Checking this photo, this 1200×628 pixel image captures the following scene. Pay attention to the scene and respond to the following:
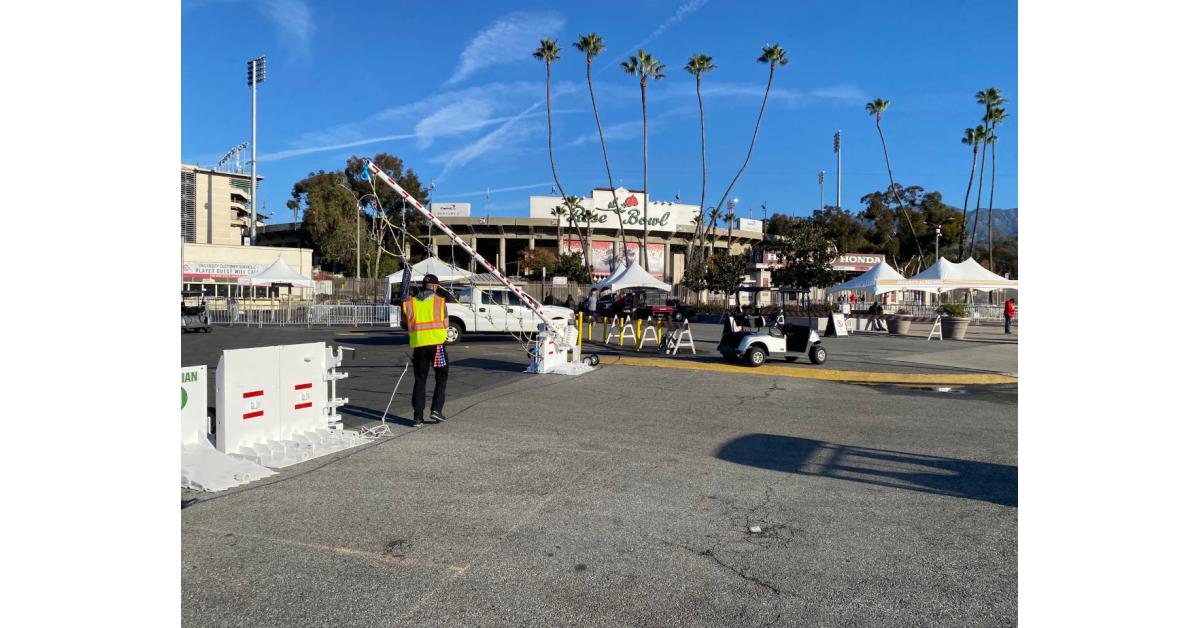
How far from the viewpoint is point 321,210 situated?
6122 cm

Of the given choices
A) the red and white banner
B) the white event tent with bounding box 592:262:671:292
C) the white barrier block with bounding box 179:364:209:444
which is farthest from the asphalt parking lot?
the red and white banner

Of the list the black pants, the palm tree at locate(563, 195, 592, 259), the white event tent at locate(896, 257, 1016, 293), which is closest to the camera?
the black pants

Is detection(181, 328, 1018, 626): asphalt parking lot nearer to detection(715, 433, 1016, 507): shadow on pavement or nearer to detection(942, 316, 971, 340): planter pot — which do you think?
detection(715, 433, 1016, 507): shadow on pavement

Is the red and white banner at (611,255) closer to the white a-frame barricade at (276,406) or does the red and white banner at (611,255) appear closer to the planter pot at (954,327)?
the planter pot at (954,327)

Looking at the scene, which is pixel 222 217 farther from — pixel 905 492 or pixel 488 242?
pixel 905 492

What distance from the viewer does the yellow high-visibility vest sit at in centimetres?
843

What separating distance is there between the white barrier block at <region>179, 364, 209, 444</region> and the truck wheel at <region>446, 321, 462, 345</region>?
565 inches

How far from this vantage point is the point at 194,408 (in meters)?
6.45

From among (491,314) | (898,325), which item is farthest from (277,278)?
(898,325)

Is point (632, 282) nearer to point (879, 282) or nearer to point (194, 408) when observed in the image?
point (879, 282)

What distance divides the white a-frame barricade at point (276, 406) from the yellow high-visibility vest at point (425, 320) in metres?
1.04

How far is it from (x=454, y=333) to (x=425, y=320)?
13268 millimetres

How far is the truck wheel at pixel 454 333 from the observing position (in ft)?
70.0
